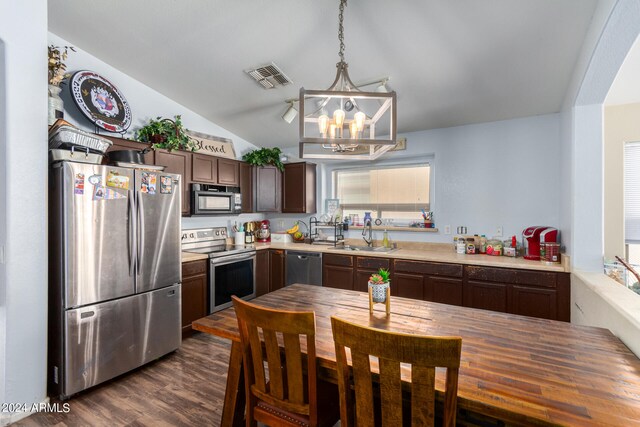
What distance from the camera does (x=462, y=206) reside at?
3.59m

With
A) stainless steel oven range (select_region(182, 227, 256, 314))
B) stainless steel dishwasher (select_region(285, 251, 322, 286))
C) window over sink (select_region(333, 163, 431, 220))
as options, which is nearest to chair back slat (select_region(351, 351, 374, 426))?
stainless steel oven range (select_region(182, 227, 256, 314))

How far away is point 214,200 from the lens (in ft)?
12.3

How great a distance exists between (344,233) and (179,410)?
294 cm

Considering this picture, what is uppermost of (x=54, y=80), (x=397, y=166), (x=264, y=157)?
(x=54, y=80)

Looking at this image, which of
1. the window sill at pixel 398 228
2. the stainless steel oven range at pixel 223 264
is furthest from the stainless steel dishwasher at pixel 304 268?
the window sill at pixel 398 228

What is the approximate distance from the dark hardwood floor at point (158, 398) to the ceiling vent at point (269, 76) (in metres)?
2.74

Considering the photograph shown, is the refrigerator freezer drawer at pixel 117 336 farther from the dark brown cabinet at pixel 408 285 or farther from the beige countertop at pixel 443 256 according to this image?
the dark brown cabinet at pixel 408 285

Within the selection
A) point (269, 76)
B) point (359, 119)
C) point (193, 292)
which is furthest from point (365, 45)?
point (193, 292)

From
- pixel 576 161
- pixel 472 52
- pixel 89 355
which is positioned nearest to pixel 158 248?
pixel 89 355

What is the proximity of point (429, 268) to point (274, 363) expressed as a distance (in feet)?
7.87

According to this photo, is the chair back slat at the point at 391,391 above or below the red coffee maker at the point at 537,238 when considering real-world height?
below

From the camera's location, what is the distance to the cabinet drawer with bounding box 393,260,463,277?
305 centimetres

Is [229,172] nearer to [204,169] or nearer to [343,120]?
[204,169]

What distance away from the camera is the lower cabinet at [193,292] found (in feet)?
9.91
